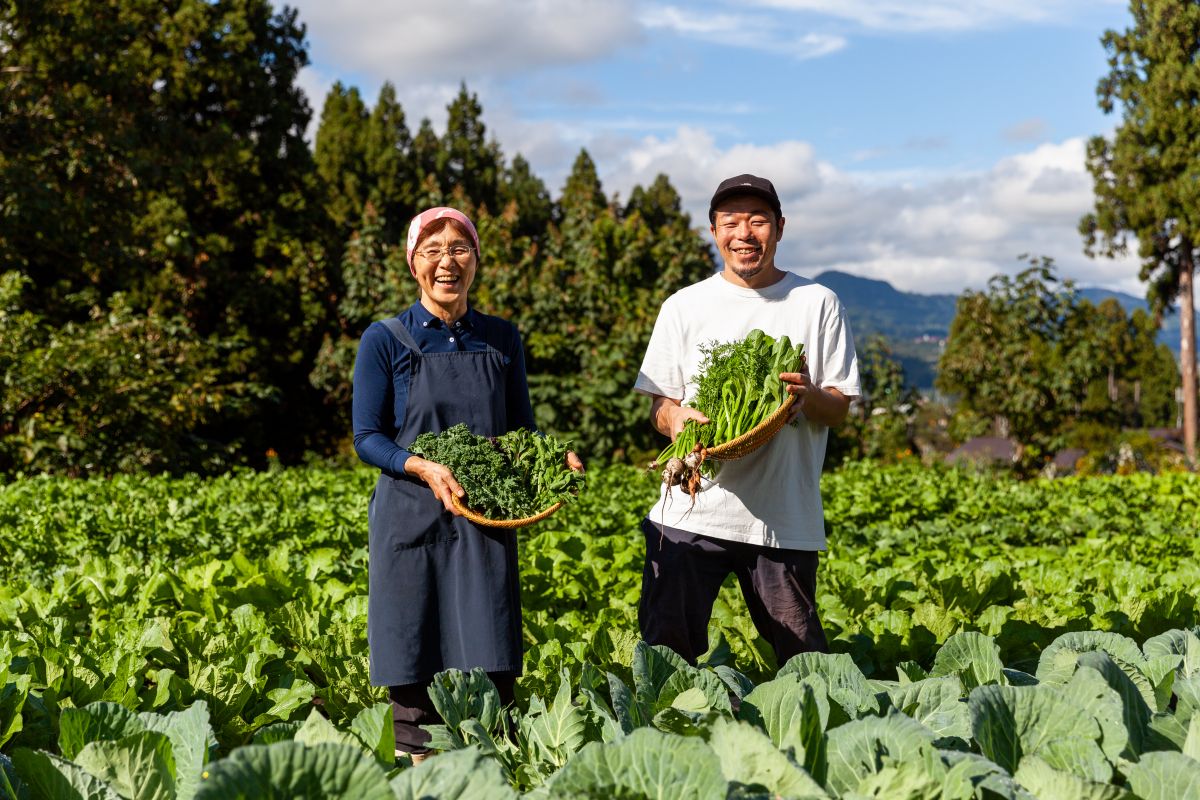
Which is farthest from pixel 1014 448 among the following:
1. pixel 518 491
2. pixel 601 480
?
pixel 518 491

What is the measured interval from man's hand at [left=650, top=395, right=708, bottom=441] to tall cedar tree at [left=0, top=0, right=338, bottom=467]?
33.2 feet

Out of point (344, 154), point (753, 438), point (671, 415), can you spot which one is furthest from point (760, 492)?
point (344, 154)

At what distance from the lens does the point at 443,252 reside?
3.12 metres

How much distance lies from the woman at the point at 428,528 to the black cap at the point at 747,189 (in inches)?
29.8

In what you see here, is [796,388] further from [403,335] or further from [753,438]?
[403,335]

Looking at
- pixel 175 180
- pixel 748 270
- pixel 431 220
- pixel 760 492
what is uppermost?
pixel 175 180

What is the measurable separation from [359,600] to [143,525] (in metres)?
2.87

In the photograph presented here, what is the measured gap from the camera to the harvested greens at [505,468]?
9.85ft

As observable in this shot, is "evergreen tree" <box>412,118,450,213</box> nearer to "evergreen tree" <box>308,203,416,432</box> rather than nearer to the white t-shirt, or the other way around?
"evergreen tree" <box>308,203,416,432</box>

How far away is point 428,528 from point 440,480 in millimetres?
269

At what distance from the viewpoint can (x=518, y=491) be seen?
307cm

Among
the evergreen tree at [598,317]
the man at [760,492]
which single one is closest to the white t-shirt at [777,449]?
the man at [760,492]

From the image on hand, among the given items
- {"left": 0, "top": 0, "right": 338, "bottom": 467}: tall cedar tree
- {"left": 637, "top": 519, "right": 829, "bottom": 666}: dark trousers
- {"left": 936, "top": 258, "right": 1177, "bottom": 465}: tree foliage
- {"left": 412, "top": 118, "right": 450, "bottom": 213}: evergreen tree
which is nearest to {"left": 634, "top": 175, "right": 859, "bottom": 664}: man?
{"left": 637, "top": 519, "right": 829, "bottom": 666}: dark trousers

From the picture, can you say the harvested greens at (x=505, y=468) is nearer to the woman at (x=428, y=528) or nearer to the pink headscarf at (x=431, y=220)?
the woman at (x=428, y=528)
